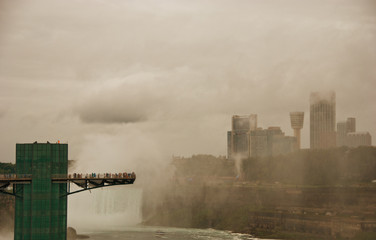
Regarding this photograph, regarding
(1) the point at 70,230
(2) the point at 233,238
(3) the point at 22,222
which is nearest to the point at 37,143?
(3) the point at 22,222

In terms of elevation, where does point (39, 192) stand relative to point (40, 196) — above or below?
above

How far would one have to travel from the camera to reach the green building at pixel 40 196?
104m

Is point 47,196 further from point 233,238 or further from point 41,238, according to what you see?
point 233,238

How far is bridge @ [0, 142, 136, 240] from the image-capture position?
104219 millimetres

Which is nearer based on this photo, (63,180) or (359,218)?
(63,180)

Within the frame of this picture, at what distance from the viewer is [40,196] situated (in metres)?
105

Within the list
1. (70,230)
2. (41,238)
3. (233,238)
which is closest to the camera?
(41,238)

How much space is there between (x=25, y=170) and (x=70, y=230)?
267ft

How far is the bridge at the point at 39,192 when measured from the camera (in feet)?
342

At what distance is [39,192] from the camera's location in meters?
105

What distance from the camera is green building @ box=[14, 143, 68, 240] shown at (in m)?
104

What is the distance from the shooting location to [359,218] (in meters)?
192

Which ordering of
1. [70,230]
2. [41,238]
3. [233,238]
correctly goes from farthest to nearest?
1. [233,238]
2. [70,230]
3. [41,238]

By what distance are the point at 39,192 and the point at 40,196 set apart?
752 mm
